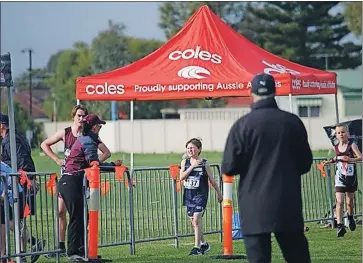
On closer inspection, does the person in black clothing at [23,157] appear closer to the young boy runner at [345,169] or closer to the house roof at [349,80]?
the young boy runner at [345,169]

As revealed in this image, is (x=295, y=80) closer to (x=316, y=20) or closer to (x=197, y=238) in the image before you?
(x=197, y=238)

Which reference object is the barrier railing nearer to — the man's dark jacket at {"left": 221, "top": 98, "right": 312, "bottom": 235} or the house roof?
the man's dark jacket at {"left": 221, "top": 98, "right": 312, "bottom": 235}

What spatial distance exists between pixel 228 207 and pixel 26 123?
60.3 metres

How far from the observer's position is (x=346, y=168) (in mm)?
15438

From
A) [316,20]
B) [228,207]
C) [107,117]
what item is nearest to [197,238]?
[228,207]

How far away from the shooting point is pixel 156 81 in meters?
15.5

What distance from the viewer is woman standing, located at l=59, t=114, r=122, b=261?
1191 cm

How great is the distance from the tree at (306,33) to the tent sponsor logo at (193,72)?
175ft

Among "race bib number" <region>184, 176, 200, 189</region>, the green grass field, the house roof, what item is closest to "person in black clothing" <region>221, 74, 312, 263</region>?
the green grass field

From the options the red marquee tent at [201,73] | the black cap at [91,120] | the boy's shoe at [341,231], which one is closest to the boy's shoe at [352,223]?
the boy's shoe at [341,231]

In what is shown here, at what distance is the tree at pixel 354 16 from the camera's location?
73688 millimetres

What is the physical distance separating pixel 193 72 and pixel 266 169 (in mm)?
7399

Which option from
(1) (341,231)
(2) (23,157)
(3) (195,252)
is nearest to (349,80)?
(1) (341,231)

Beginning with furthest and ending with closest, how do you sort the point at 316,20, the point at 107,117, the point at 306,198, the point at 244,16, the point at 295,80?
1. the point at 244,16
2. the point at 107,117
3. the point at 316,20
4. the point at 306,198
5. the point at 295,80
